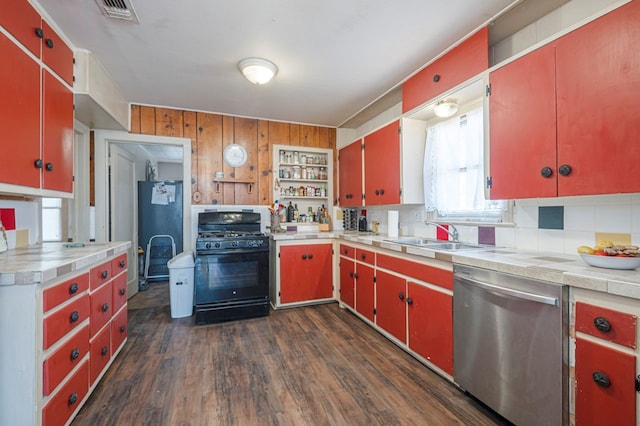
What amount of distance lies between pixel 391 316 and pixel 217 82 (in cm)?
278

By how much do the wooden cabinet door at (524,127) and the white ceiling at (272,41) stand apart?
0.47 m

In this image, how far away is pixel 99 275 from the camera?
189 centimetres

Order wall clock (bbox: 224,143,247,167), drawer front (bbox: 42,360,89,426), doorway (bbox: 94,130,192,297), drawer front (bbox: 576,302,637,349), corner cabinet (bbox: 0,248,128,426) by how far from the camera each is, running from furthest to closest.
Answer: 1. wall clock (bbox: 224,143,247,167)
2. doorway (bbox: 94,130,192,297)
3. drawer front (bbox: 42,360,89,426)
4. corner cabinet (bbox: 0,248,128,426)
5. drawer front (bbox: 576,302,637,349)

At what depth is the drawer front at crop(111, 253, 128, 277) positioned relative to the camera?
2150 mm

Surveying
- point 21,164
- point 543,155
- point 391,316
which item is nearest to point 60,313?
point 21,164

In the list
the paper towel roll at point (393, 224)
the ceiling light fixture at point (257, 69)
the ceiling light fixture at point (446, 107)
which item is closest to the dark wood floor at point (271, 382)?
the paper towel roll at point (393, 224)

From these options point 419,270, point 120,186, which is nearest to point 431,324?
point 419,270

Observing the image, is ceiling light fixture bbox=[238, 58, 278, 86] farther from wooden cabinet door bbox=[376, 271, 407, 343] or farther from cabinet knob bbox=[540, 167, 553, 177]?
cabinet knob bbox=[540, 167, 553, 177]

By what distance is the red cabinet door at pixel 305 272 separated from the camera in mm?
3387

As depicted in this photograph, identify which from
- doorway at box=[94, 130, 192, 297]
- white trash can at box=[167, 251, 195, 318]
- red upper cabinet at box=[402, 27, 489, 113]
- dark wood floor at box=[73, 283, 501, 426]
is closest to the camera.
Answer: dark wood floor at box=[73, 283, 501, 426]

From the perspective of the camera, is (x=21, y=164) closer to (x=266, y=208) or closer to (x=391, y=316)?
(x=266, y=208)

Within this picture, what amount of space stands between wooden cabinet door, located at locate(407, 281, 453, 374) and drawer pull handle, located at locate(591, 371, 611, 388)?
2.44 ft

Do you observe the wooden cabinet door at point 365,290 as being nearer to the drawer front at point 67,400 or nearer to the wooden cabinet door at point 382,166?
the wooden cabinet door at point 382,166

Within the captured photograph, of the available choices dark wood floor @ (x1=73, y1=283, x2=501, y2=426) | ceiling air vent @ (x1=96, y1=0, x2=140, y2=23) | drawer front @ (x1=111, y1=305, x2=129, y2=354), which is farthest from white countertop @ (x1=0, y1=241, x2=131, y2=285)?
ceiling air vent @ (x1=96, y1=0, x2=140, y2=23)
